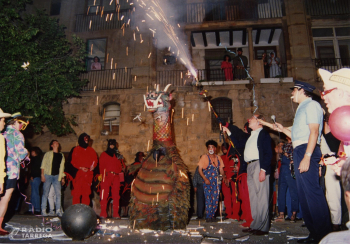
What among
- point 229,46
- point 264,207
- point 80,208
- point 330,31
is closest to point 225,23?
point 229,46

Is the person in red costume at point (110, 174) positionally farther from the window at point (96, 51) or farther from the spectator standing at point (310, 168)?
the window at point (96, 51)

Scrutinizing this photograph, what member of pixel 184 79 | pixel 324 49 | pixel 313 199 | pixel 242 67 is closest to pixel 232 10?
pixel 242 67

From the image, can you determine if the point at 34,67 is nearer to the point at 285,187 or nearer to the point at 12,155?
the point at 12,155

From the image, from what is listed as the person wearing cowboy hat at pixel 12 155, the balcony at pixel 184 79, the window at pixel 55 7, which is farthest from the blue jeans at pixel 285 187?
the window at pixel 55 7

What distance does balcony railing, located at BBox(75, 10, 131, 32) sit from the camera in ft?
47.8

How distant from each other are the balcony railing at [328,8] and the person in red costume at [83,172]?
13068mm

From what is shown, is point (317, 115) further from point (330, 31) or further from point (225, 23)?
point (330, 31)

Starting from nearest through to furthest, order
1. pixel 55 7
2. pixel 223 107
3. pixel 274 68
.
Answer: pixel 223 107
pixel 274 68
pixel 55 7

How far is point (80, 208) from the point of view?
134 inches

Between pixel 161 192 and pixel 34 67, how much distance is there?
8.22 metres

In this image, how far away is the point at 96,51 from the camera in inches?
611

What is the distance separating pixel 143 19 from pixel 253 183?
12.1 meters

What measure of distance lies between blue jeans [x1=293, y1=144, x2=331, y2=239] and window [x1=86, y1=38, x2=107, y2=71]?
13349 mm

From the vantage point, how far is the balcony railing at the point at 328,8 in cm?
1355
